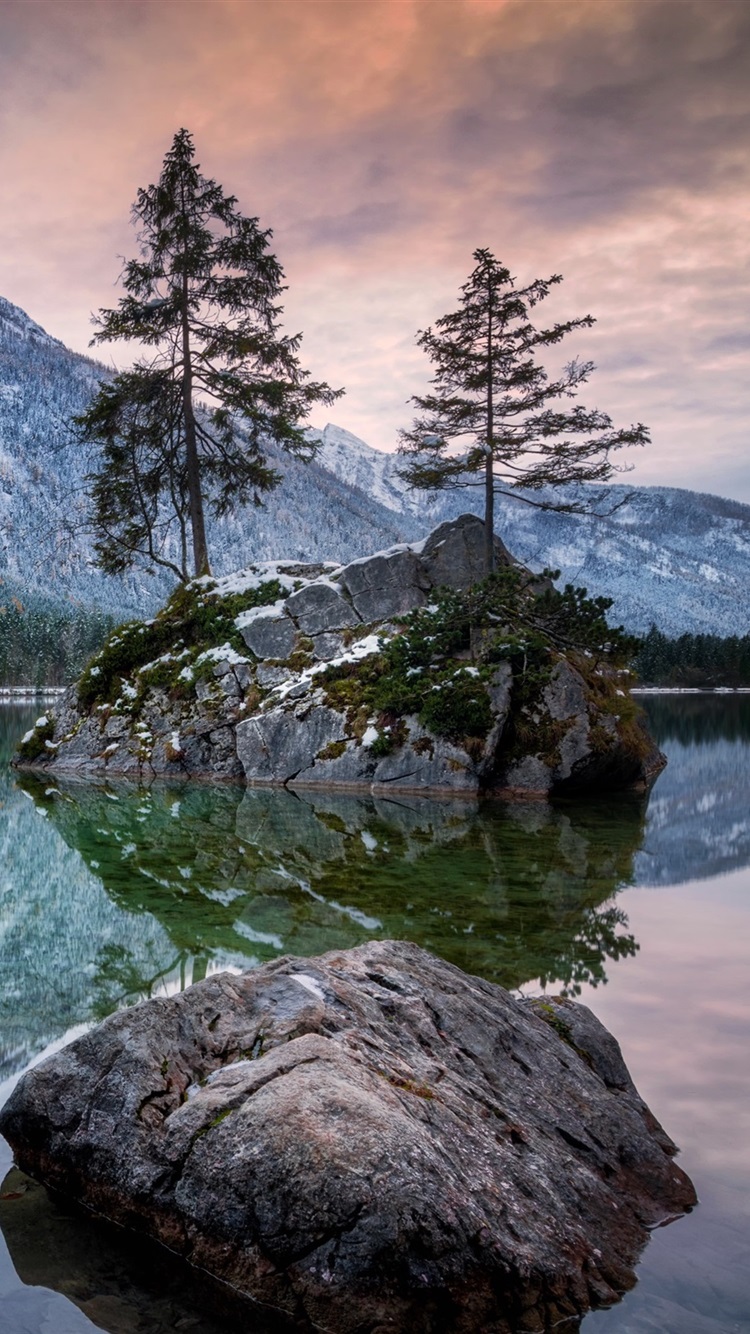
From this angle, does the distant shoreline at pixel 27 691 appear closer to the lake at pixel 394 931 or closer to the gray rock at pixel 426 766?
the gray rock at pixel 426 766

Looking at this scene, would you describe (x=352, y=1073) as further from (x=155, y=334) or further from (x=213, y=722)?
(x=155, y=334)

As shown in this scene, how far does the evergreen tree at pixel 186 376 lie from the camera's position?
25406 millimetres

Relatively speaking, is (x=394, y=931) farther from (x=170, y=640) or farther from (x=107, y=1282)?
(x=170, y=640)

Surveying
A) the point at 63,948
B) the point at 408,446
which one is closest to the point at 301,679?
the point at 408,446

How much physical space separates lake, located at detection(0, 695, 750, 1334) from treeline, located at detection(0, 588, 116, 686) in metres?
84.4

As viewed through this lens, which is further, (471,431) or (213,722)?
(471,431)

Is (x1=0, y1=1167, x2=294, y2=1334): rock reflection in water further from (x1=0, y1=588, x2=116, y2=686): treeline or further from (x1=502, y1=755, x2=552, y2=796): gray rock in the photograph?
(x1=0, y1=588, x2=116, y2=686): treeline

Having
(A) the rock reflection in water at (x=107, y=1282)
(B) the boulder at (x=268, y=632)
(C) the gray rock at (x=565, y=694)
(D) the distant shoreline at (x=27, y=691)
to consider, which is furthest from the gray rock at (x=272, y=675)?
(D) the distant shoreline at (x=27, y=691)

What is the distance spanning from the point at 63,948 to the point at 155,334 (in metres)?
21.9

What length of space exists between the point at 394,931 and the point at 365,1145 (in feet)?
17.1

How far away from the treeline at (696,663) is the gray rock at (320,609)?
94044 millimetres

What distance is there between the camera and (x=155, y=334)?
25766 mm

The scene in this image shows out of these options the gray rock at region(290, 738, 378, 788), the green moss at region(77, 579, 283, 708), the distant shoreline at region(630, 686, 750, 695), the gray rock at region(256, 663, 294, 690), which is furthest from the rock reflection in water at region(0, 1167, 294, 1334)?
the distant shoreline at region(630, 686, 750, 695)

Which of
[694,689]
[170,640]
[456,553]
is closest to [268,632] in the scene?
[170,640]
